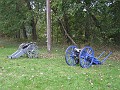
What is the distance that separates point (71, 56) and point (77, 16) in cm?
884

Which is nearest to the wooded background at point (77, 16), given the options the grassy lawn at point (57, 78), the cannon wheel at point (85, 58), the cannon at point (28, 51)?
the cannon at point (28, 51)

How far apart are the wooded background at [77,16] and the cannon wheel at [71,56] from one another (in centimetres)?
450

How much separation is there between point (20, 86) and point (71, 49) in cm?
313

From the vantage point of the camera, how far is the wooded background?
13683 mm

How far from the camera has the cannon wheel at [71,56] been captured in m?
8.80

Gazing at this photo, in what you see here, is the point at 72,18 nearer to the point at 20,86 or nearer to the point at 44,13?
the point at 44,13

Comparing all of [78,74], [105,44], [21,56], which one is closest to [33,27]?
[105,44]

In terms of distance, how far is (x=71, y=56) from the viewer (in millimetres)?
8758

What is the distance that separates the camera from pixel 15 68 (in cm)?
809

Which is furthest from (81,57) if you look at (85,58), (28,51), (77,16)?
(77,16)

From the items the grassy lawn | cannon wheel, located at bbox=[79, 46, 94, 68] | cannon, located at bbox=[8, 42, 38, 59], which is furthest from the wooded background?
the grassy lawn

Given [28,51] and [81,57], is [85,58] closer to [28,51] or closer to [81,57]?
[81,57]

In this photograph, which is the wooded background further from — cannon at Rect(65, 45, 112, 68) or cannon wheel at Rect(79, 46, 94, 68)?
cannon wheel at Rect(79, 46, 94, 68)

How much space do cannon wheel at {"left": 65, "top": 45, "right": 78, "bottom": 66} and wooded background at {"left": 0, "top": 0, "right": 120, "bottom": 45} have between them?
177 inches
